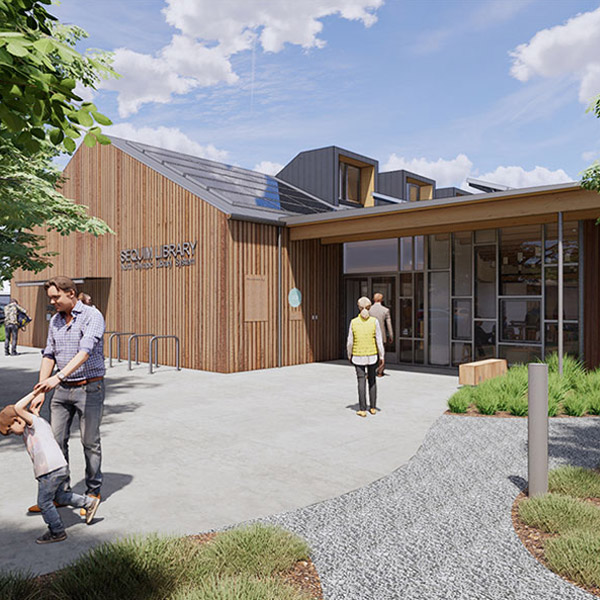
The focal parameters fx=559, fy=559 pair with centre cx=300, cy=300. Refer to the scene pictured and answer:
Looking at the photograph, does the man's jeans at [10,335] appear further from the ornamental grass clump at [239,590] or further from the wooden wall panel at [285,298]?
the ornamental grass clump at [239,590]

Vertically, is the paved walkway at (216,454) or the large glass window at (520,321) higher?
the large glass window at (520,321)

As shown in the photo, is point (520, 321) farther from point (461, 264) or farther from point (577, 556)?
point (577, 556)

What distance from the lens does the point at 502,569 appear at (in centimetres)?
355

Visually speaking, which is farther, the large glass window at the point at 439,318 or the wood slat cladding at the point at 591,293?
the large glass window at the point at 439,318

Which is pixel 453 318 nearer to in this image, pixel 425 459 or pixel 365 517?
pixel 425 459

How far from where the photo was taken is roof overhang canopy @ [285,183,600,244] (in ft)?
34.4

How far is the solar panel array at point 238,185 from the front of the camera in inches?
606

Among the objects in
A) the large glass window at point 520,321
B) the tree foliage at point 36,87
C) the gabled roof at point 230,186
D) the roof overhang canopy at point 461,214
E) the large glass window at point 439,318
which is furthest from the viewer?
the large glass window at point 439,318

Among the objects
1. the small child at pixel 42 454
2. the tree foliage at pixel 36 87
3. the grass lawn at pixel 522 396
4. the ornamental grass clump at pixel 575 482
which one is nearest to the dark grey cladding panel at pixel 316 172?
the grass lawn at pixel 522 396

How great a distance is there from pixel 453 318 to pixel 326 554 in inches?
462

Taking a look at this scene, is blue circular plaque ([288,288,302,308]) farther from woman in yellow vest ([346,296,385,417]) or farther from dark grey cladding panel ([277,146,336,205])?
woman in yellow vest ([346,296,385,417])

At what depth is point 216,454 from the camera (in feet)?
20.7

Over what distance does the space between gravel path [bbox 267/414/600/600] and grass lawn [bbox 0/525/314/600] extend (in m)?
0.31

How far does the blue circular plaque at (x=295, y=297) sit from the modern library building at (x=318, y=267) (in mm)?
50
